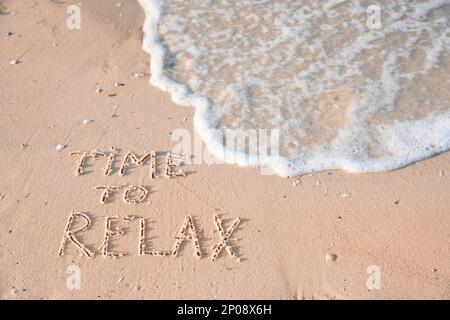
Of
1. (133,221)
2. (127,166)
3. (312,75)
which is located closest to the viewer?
(133,221)

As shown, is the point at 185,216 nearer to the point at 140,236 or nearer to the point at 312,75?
the point at 140,236

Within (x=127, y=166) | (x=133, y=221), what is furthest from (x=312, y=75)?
(x=133, y=221)

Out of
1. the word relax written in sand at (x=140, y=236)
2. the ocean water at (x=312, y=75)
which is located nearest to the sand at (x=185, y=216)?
the word relax written in sand at (x=140, y=236)

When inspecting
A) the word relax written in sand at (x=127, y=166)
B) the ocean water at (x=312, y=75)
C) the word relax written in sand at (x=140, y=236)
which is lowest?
the word relax written in sand at (x=140, y=236)

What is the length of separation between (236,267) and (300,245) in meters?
0.46

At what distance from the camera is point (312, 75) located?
16.3 ft

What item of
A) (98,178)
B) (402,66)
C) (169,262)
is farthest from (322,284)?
(402,66)

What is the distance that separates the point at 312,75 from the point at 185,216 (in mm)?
2054

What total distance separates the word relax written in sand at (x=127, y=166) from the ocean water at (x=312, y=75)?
420 mm

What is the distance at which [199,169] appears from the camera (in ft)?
13.3

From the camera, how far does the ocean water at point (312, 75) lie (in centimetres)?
421

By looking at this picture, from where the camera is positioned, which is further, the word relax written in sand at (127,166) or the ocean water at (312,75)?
the ocean water at (312,75)

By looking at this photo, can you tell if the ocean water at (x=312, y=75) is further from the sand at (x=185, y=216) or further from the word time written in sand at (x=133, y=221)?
the word time written in sand at (x=133, y=221)
